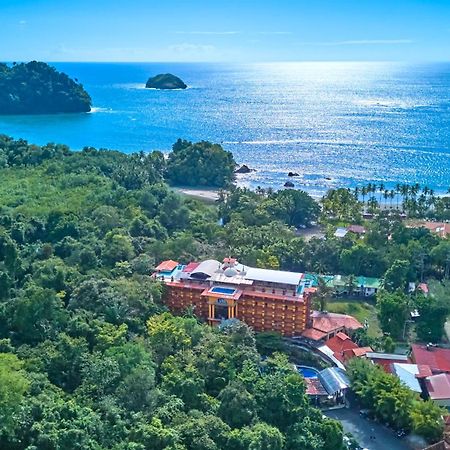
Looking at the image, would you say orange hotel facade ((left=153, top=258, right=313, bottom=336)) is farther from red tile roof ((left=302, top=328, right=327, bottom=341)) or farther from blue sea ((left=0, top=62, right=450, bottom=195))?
blue sea ((left=0, top=62, right=450, bottom=195))

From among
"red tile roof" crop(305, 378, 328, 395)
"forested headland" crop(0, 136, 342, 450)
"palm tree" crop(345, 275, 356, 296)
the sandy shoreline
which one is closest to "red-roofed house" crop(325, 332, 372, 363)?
"red tile roof" crop(305, 378, 328, 395)

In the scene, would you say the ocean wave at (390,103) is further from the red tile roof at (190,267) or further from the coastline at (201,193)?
the red tile roof at (190,267)

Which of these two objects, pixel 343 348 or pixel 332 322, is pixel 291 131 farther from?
pixel 343 348

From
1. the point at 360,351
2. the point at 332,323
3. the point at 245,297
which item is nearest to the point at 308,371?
the point at 360,351

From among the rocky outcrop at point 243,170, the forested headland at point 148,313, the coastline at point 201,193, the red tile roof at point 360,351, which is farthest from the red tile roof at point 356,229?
the rocky outcrop at point 243,170

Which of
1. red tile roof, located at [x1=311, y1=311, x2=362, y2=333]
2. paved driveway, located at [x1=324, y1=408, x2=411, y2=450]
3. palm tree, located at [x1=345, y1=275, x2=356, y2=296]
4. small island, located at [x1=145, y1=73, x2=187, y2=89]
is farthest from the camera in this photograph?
small island, located at [x1=145, y1=73, x2=187, y2=89]

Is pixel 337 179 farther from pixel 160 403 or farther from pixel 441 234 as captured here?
pixel 160 403

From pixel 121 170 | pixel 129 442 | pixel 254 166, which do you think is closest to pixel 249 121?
pixel 254 166
